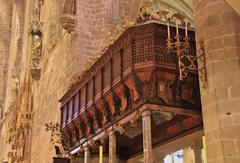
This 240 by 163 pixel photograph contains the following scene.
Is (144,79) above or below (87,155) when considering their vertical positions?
above

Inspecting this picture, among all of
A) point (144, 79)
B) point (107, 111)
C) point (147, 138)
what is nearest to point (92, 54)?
point (107, 111)

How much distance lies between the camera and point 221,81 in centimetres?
653

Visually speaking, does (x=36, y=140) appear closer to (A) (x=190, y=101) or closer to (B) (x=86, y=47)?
(B) (x=86, y=47)

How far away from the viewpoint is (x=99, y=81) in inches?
356

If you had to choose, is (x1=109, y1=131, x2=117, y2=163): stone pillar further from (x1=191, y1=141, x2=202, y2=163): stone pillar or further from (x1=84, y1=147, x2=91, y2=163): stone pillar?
(x1=191, y1=141, x2=202, y2=163): stone pillar

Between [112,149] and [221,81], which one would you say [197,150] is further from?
[221,81]

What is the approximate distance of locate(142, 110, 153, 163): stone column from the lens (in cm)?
686

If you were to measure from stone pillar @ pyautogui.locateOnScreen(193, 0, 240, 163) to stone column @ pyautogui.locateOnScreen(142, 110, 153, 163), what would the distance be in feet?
3.07

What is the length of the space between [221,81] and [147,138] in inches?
59.5

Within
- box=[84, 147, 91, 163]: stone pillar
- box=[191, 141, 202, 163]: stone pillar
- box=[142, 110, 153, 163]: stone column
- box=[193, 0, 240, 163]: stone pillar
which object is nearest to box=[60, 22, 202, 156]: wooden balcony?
box=[142, 110, 153, 163]: stone column

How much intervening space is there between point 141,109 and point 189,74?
3.33ft

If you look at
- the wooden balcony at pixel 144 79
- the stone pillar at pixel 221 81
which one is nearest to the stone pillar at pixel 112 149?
the wooden balcony at pixel 144 79

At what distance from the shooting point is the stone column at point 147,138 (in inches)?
270

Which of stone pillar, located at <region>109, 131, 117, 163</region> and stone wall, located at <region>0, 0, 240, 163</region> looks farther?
stone pillar, located at <region>109, 131, 117, 163</region>
